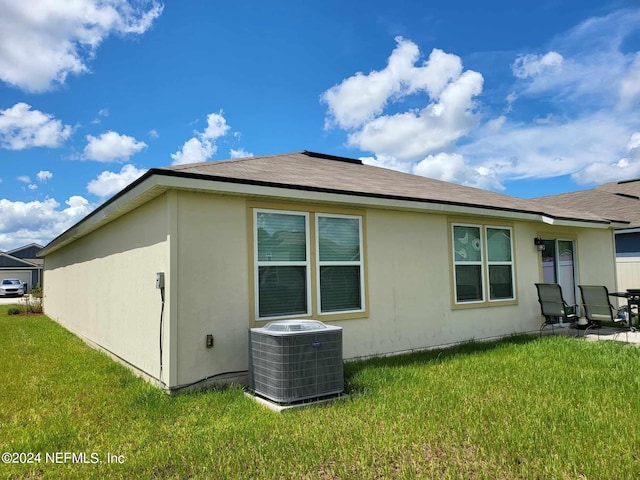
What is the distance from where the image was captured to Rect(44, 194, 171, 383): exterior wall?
229 inches

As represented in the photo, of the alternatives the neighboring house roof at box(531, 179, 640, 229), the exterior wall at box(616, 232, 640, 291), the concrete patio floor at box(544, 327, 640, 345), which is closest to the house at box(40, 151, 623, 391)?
the concrete patio floor at box(544, 327, 640, 345)

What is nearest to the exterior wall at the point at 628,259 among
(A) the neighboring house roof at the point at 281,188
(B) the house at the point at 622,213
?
(B) the house at the point at 622,213

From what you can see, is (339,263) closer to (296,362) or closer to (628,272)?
(296,362)

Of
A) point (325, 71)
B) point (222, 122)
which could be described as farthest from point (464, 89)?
point (222, 122)

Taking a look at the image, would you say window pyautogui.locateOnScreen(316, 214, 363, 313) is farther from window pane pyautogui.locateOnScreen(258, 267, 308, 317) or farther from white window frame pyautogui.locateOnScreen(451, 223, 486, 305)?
white window frame pyautogui.locateOnScreen(451, 223, 486, 305)

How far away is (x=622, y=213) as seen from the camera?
15500mm

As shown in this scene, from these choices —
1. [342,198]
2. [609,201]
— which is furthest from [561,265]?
[609,201]

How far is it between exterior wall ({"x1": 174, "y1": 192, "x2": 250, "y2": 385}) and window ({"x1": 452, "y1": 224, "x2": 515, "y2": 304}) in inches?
182

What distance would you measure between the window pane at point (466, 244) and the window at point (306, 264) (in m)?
2.56

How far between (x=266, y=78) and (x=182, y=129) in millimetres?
2473

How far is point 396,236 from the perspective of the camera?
7605mm

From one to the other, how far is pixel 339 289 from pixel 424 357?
1.91 m

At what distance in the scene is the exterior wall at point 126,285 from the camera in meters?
5.81

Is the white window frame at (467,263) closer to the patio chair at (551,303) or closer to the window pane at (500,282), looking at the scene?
the window pane at (500,282)
